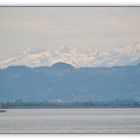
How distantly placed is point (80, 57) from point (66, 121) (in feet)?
2.01

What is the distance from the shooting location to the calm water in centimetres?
1234

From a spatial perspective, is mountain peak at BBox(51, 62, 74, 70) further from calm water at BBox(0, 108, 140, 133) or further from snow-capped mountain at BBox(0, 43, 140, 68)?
calm water at BBox(0, 108, 140, 133)

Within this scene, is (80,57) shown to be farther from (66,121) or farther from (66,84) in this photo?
(66,121)

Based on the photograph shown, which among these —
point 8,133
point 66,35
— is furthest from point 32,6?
point 8,133

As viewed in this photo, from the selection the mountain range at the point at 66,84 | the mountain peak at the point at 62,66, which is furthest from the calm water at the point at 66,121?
the mountain peak at the point at 62,66

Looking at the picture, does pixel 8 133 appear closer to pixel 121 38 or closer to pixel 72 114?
pixel 72 114

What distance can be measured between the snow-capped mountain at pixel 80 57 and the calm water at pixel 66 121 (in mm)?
440

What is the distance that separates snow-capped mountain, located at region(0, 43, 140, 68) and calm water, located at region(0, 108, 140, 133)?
0.44 meters

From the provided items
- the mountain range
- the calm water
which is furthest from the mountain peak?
the calm water

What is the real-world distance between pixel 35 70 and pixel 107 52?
69cm

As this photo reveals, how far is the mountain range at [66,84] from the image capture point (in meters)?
12.5

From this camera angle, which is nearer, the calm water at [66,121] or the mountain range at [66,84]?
the calm water at [66,121]

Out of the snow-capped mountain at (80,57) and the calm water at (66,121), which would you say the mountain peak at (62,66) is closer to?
the snow-capped mountain at (80,57)

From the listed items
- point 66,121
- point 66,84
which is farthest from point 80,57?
point 66,121
